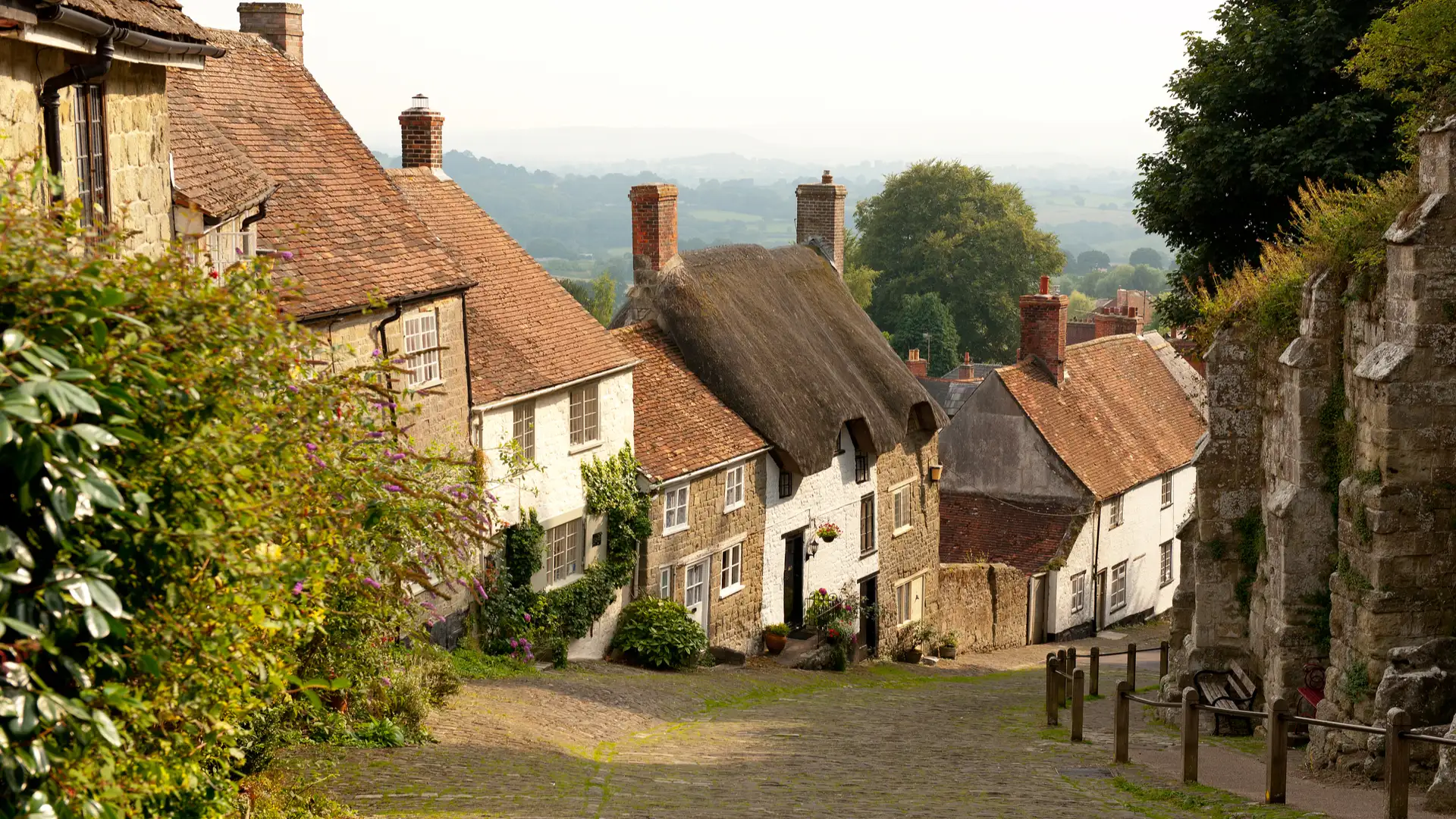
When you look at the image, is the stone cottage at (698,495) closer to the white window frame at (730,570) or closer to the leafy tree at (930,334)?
the white window frame at (730,570)

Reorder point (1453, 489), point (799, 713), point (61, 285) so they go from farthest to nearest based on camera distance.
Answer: point (799, 713)
point (1453, 489)
point (61, 285)

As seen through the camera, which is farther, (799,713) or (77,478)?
(799,713)

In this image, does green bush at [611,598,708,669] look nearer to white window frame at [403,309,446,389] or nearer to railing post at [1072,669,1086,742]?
white window frame at [403,309,446,389]

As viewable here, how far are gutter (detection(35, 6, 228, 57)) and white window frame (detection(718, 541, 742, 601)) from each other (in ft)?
53.0

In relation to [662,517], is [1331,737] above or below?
below

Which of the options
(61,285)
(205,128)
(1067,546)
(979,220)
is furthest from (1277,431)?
(979,220)

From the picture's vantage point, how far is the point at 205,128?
1712cm

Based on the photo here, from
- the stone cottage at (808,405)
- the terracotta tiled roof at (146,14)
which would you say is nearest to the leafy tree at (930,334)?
the stone cottage at (808,405)

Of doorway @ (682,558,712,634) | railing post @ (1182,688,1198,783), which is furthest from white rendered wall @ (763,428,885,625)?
railing post @ (1182,688,1198,783)

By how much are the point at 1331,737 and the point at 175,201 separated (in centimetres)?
1227

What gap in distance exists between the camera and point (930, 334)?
269 ft

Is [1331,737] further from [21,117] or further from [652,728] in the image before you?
[21,117]

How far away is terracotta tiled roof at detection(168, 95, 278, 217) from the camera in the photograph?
47.2 ft

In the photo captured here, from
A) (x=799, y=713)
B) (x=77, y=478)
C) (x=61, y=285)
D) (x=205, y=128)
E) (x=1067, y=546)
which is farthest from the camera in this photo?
(x=1067, y=546)
